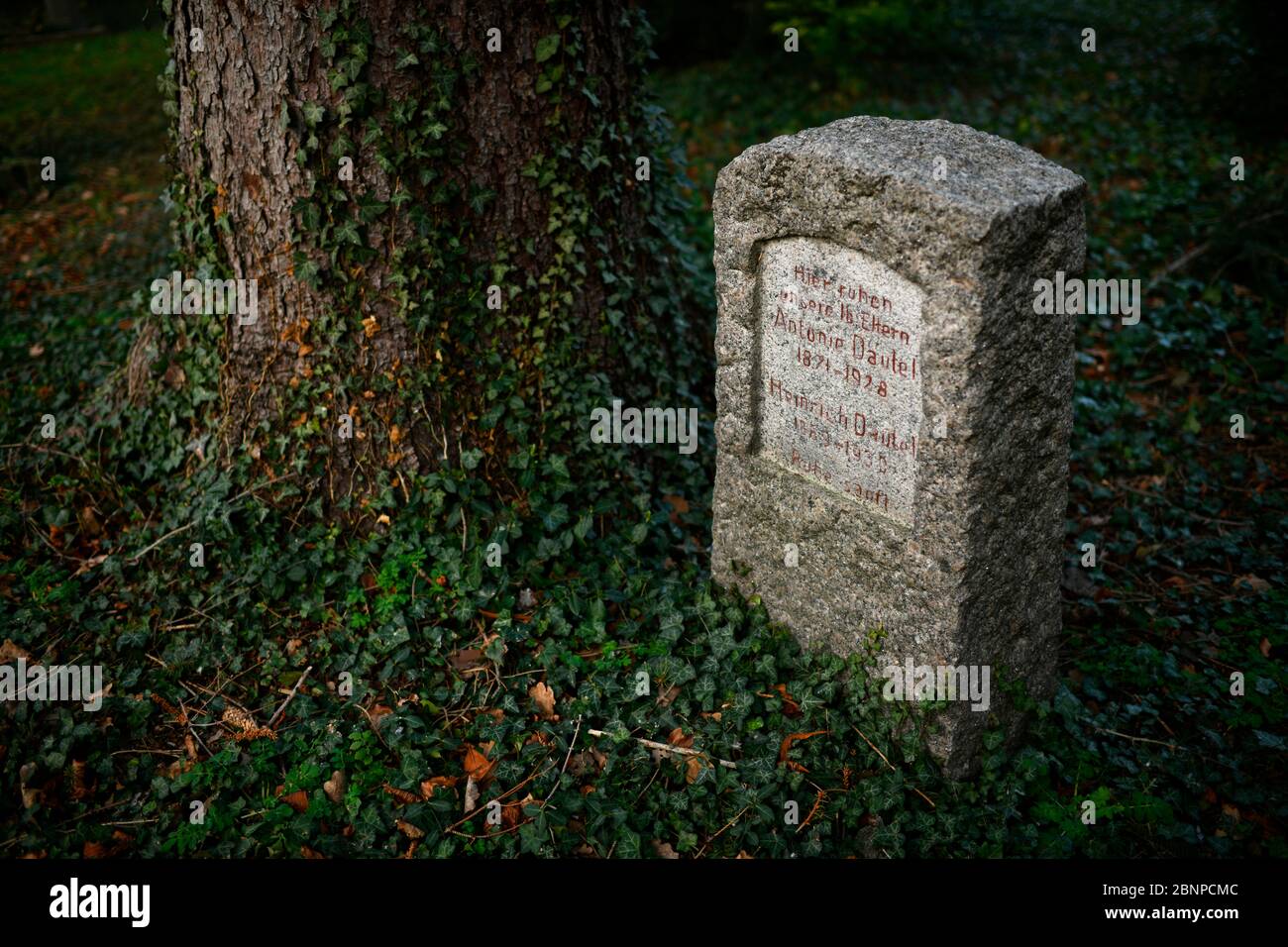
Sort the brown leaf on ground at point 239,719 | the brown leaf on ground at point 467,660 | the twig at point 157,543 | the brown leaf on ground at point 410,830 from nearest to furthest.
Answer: the brown leaf on ground at point 410,830 < the brown leaf on ground at point 239,719 < the brown leaf on ground at point 467,660 < the twig at point 157,543

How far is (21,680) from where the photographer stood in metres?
3.73

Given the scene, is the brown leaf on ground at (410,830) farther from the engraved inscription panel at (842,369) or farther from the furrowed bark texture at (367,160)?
the engraved inscription panel at (842,369)

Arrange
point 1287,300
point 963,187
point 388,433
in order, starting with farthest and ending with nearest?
point 1287,300 → point 388,433 → point 963,187

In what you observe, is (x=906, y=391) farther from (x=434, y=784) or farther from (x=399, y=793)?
(x=399, y=793)

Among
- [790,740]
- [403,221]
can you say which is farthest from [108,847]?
[403,221]

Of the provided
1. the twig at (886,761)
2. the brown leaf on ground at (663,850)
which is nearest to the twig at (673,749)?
the brown leaf on ground at (663,850)

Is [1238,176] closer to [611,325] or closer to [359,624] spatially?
[611,325]

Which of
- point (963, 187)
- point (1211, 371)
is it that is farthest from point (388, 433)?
point (1211, 371)

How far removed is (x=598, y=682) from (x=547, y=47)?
8.01 feet

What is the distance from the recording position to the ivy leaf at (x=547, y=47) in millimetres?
3891

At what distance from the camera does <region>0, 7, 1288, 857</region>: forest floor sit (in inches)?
128

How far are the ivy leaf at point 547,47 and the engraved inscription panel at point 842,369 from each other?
4.14 feet

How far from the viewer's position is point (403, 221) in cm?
388

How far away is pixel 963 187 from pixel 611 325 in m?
1.83
